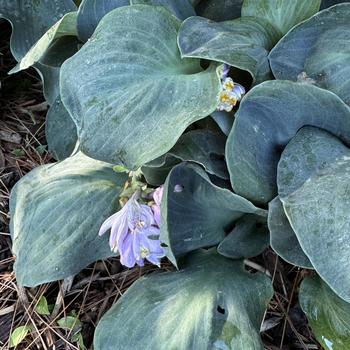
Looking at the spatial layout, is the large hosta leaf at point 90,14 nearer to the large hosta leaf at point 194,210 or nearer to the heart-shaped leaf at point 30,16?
the heart-shaped leaf at point 30,16

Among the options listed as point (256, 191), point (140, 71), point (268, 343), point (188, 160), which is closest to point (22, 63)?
point (140, 71)

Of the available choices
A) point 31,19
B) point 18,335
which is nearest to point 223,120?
point 31,19

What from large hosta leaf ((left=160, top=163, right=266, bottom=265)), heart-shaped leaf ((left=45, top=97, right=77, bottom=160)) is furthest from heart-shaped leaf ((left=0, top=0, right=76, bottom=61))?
large hosta leaf ((left=160, top=163, right=266, bottom=265))

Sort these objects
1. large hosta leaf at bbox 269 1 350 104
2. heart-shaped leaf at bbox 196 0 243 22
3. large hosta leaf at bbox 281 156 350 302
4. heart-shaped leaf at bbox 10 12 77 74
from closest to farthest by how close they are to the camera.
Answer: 1. large hosta leaf at bbox 281 156 350 302
2. large hosta leaf at bbox 269 1 350 104
3. heart-shaped leaf at bbox 10 12 77 74
4. heart-shaped leaf at bbox 196 0 243 22

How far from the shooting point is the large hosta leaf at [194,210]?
1.02 metres

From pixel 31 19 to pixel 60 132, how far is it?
236 millimetres

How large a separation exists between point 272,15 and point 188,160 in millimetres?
325

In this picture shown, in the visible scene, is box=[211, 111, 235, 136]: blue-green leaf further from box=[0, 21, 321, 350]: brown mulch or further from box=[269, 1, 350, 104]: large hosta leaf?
box=[0, 21, 321, 350]: brown mulch

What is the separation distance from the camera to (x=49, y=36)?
1.13 metres

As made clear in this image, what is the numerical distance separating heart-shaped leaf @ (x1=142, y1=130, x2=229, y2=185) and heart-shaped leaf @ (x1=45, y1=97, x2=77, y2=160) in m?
0.24

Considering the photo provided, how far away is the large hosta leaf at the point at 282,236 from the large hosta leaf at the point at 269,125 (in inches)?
2.3

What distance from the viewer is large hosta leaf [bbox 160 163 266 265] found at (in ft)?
3.34

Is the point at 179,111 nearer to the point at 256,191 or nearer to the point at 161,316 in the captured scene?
the point at 256,191

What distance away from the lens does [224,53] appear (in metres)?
0.96
